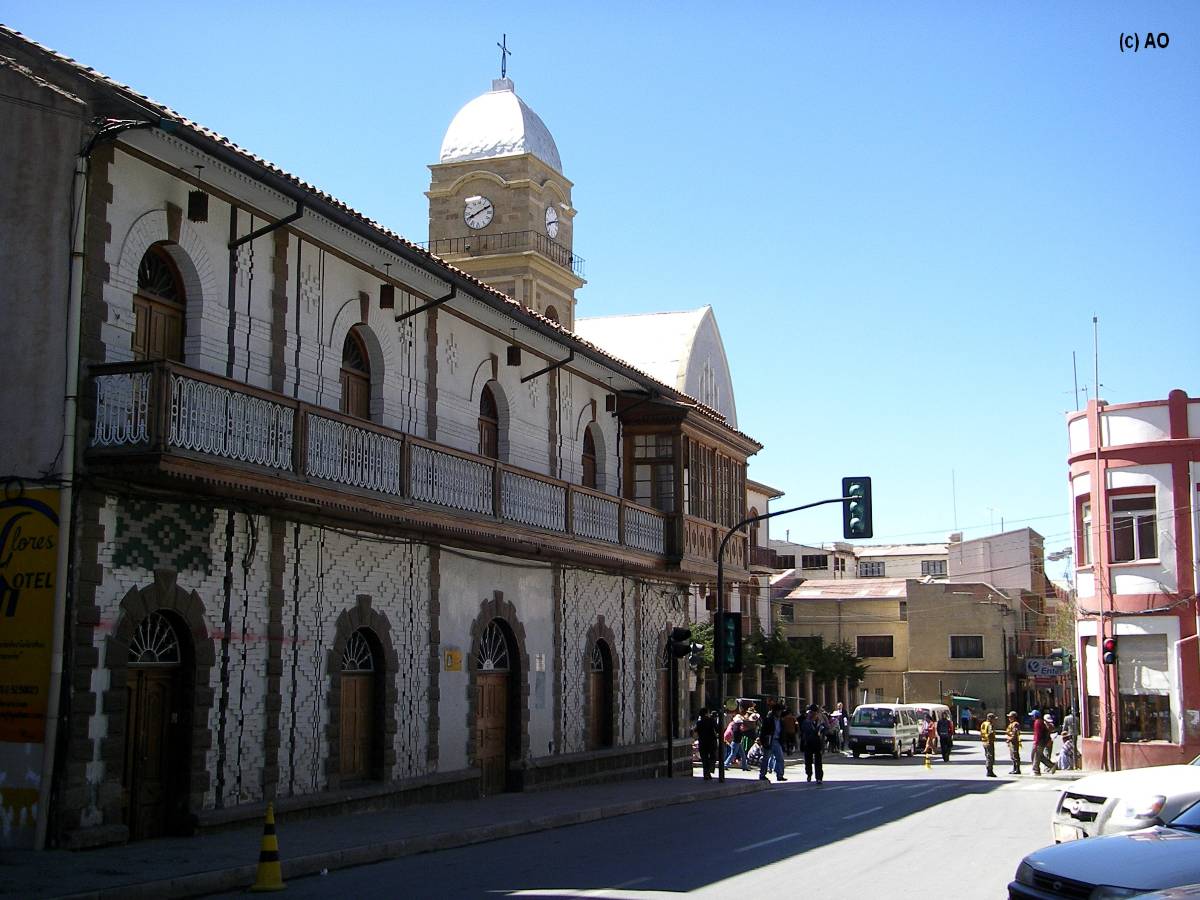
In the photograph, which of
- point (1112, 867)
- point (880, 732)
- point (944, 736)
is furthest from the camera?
point (880, 732)

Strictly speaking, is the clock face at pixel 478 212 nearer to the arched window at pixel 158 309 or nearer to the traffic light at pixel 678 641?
the traffic light at pixel 678 641

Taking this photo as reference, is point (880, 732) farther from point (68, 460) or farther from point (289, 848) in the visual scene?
point (68, 460)

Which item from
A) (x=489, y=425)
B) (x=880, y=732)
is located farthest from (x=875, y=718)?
(x=489, y=425)

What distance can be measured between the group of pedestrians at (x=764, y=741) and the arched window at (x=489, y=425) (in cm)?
849

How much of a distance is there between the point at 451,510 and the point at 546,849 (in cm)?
602

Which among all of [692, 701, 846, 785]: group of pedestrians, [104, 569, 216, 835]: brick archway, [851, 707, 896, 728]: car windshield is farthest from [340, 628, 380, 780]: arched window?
[851, 707, 896, 728]: car windshield

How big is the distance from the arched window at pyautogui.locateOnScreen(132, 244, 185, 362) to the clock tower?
96.3 feet

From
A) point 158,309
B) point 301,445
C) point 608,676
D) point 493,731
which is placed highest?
point 158,309

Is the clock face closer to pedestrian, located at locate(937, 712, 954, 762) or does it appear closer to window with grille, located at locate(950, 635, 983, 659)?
pedestrian, located at locate(937, 712, 954, 762)

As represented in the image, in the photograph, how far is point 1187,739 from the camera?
32062 mm

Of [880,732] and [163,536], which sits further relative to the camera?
[880,732]

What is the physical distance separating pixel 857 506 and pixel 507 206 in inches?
914

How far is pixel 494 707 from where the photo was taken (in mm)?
24891

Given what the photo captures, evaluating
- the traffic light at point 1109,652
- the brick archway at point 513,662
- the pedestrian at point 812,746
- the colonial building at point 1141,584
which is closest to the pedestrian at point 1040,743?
the colonial building at point 1141,584
